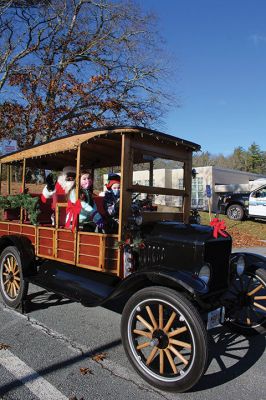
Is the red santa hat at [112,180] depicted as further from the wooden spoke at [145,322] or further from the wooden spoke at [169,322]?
the wooden spoke at [169,322]

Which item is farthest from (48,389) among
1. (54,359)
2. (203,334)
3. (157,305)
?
(203,334)

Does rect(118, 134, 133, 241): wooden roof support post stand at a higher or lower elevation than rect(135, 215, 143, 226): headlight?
higher

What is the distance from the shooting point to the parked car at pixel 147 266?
3.04m

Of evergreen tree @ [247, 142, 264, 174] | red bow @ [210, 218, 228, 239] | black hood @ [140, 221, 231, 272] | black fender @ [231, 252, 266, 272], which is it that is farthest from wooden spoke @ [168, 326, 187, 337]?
evergreen tree @ [247, 142, 264, 174]

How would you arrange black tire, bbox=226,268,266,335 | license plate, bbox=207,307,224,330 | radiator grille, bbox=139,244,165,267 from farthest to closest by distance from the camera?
black tire, bbox=226,268,266,335
radiator grille, bbox=139,244,165,267
license plate, bbox=207,307,224,330

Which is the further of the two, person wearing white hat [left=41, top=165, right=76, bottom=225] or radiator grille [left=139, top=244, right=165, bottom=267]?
person wearing white hat [left=41, top=165, right=76, bottom=225]

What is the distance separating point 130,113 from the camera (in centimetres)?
1477

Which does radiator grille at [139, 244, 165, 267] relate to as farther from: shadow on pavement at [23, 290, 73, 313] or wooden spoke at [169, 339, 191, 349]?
shadow on pavement at [23, 290, 73, 313]

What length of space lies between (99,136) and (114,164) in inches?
66.5

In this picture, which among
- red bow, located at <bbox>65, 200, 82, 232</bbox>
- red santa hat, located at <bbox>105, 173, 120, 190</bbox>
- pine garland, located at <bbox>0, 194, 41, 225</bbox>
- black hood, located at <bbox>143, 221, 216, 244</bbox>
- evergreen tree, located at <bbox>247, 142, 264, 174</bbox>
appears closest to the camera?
black hood, located at <bbox>143, 221, 216, 244</bbox>

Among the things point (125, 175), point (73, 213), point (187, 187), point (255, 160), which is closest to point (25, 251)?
point (73, 213)

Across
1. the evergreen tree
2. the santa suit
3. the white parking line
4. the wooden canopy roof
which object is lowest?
the white parking line

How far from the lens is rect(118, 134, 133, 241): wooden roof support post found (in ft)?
12.6

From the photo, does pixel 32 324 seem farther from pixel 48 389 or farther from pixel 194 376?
pixel 194 376
